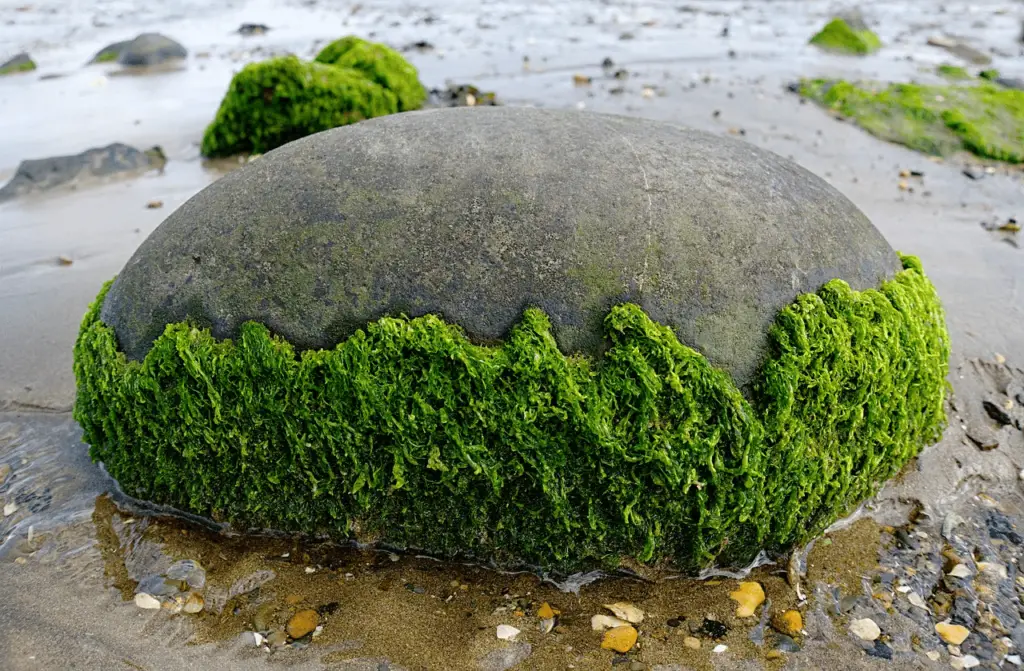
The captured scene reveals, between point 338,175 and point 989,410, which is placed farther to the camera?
point 989,410

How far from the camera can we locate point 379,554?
3.11m

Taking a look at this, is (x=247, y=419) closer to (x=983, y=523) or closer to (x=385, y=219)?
(x=385, y=219)

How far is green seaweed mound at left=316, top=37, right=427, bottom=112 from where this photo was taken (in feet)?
26.1

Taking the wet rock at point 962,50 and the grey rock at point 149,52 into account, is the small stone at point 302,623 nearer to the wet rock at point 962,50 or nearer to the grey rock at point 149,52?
the grey rock at point 149,52

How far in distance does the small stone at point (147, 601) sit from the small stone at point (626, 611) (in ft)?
5.17

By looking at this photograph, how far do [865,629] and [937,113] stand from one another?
6797mm

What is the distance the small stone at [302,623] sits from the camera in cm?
276

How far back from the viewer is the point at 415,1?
53.7 feet

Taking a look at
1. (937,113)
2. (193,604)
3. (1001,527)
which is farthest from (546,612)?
(937,113)

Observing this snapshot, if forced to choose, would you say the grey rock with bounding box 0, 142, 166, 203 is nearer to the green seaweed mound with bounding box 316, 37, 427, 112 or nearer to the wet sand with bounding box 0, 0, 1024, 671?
the wet sand with bounding box 0, 0, 1024, 671

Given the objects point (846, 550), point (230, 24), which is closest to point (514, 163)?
point (846, 550)

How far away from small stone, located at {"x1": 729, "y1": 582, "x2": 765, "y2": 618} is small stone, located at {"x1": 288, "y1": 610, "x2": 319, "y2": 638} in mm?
1482

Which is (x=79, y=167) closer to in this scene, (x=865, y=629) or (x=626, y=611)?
(x=626, y=611)

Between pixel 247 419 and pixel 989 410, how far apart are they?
346 cm
